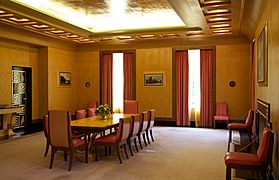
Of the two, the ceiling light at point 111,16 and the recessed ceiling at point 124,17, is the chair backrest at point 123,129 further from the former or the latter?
the ceiling light at point 111,16

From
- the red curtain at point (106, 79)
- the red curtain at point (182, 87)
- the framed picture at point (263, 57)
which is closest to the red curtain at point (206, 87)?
the red curtain at point (182, 87)

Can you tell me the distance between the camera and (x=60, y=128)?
489cm

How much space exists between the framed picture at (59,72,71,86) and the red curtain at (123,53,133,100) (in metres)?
2.29

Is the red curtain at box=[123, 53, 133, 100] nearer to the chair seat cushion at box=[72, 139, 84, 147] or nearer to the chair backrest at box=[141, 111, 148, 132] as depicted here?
the chair backrest at box=[141, 111, 148, 132]

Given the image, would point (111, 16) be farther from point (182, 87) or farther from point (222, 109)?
point (222, 109)

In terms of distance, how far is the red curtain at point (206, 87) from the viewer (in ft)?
31.7

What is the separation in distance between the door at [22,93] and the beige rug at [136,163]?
205cm

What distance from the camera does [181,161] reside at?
5.38m

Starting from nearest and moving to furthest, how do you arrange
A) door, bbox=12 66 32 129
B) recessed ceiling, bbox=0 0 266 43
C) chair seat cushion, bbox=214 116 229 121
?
1. recessed ceiling, bbox=0 0 266 43
2. chair seat cushion, bbox=214 116 229 121
3. door, bbox=12 66 32 129

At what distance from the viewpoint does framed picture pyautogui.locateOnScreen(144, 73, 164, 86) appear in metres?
10.3

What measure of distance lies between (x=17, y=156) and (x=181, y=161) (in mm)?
3471

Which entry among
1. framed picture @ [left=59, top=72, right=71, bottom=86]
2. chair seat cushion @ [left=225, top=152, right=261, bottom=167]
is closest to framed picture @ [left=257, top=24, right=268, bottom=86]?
chair seat cushion @ [left=225, top=152, right=261, bottom=167]

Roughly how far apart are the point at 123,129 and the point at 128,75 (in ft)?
18.1

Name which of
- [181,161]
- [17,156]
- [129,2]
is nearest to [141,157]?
[181,161]
